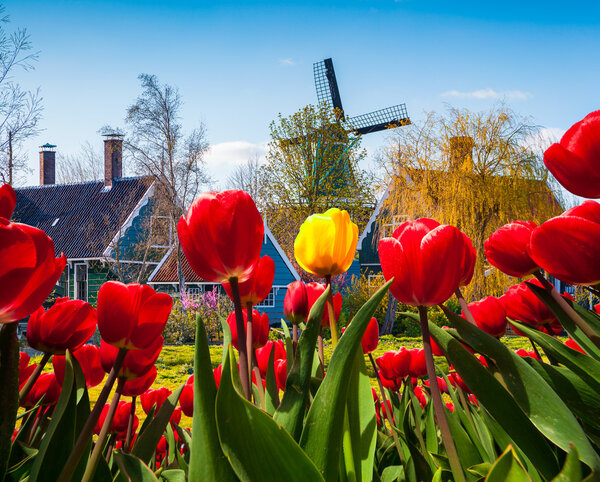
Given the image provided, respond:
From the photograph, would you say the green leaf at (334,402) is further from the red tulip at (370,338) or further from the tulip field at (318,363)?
the red tulip at (370,338)

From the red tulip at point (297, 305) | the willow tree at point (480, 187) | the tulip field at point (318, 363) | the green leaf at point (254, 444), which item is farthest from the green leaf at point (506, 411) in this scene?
the willow tree at point (480, 187)

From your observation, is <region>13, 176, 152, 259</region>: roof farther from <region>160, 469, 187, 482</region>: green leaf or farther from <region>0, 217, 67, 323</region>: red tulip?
<region>0, 217, 67, 323</region>: red tulip

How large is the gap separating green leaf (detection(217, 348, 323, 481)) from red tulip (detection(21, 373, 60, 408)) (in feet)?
2.63

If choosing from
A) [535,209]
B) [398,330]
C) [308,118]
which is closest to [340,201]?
[308,118]

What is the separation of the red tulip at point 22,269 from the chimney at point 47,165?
32.6 m

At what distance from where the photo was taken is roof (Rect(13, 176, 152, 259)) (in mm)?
21984

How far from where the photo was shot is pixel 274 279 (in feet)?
66.3

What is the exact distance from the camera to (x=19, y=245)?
511 mm

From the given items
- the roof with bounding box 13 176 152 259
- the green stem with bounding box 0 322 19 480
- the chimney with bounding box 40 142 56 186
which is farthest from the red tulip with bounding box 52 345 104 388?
the chimney with bounding box 40 142 56 186

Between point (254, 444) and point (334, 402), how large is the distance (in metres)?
0.10

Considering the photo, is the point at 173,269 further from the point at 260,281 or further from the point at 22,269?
the point at 22,269

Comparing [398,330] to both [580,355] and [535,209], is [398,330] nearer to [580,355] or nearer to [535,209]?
[535,209]

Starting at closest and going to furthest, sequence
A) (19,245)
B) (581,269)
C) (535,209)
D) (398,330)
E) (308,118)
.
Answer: (19,245), (581,269), (535,209), (398,330), (308,118)

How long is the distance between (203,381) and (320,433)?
159 millimetres
